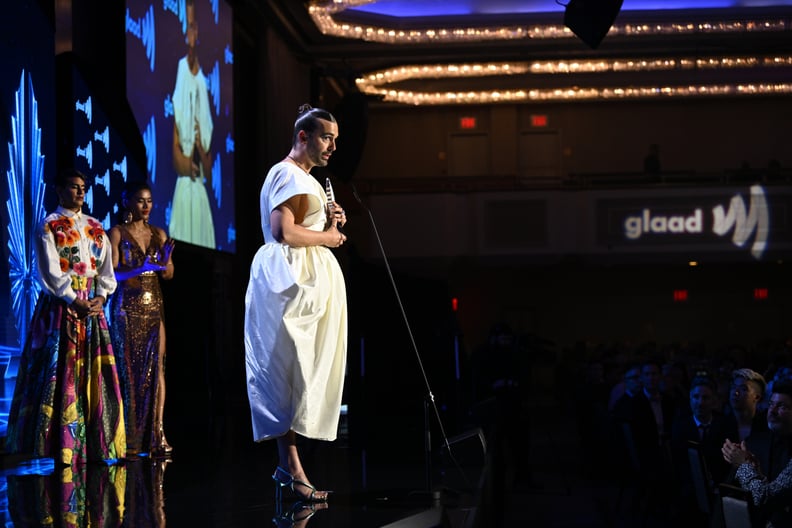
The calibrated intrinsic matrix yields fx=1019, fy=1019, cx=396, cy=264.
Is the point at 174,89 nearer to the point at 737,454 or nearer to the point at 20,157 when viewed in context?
the point at 20,157

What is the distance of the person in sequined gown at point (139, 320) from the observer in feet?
16.1

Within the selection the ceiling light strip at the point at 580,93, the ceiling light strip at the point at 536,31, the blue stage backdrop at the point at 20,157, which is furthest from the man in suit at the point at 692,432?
the ceiling light strip at the point at 580,93

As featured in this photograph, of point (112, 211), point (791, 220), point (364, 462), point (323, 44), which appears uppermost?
point (323, 44)

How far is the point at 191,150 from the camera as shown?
780 cm

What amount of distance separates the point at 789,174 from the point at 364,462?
15.5 meters

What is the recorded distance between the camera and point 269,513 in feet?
10.2

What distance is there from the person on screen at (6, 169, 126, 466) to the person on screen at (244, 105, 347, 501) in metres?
1.54

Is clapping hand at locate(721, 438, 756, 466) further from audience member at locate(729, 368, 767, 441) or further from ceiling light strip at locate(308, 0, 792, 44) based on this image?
ceiling light strip at locate(308, 0, 792, 44)

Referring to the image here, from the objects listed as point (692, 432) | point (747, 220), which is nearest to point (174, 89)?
point (692, 432)

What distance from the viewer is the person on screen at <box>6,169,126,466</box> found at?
4.41 metres

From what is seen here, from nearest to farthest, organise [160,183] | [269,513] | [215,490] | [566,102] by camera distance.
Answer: [269,513]
[215,490]
[160,183]
[566,102]

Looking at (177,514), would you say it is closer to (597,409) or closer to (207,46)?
(597,409)

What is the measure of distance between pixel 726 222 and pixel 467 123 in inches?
225

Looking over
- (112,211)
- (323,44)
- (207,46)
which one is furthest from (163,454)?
(323,44)
